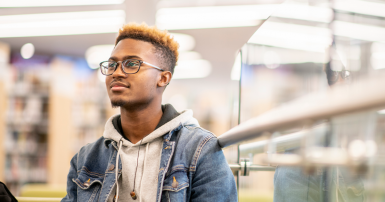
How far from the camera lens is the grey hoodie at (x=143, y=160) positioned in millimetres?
1162

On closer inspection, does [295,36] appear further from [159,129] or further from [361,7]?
[159,129]

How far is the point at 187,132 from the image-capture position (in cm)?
125

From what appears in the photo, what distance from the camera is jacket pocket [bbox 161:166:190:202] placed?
3.47ft

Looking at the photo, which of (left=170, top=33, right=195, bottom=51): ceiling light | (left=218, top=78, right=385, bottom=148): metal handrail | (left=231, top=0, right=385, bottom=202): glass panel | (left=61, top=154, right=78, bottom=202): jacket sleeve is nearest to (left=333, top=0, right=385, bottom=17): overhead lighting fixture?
(left=231, top=0, right=385, bottom=202): glass panel

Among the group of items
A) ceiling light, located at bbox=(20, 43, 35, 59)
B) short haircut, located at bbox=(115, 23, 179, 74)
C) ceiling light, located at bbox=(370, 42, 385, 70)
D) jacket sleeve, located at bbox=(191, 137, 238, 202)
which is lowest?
jacket sleeve, located at bbox=(191, 137, 238, 202)

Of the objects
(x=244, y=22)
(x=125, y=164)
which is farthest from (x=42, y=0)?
(x=125, y=164)

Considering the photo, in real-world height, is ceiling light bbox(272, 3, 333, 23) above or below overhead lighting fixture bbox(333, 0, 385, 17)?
above

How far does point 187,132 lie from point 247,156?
264 mm

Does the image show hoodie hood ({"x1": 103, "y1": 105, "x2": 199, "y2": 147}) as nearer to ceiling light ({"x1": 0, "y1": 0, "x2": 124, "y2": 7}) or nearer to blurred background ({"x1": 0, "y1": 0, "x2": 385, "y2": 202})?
blurred background ({"x1": 0, "y1": 0, "x2": 385, "y2": 202})

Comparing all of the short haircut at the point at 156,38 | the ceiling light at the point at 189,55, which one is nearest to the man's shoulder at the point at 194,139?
the short haircut at the point at 156,38

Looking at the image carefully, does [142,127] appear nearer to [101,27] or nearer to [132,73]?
[132,73]

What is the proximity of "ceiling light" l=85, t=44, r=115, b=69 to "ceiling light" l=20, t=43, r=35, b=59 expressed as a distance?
85 centimetres

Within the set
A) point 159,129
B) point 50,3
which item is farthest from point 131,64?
point 50,3

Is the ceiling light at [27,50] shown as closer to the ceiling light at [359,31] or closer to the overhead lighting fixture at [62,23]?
the overhead lighting fixture at [62,23]
